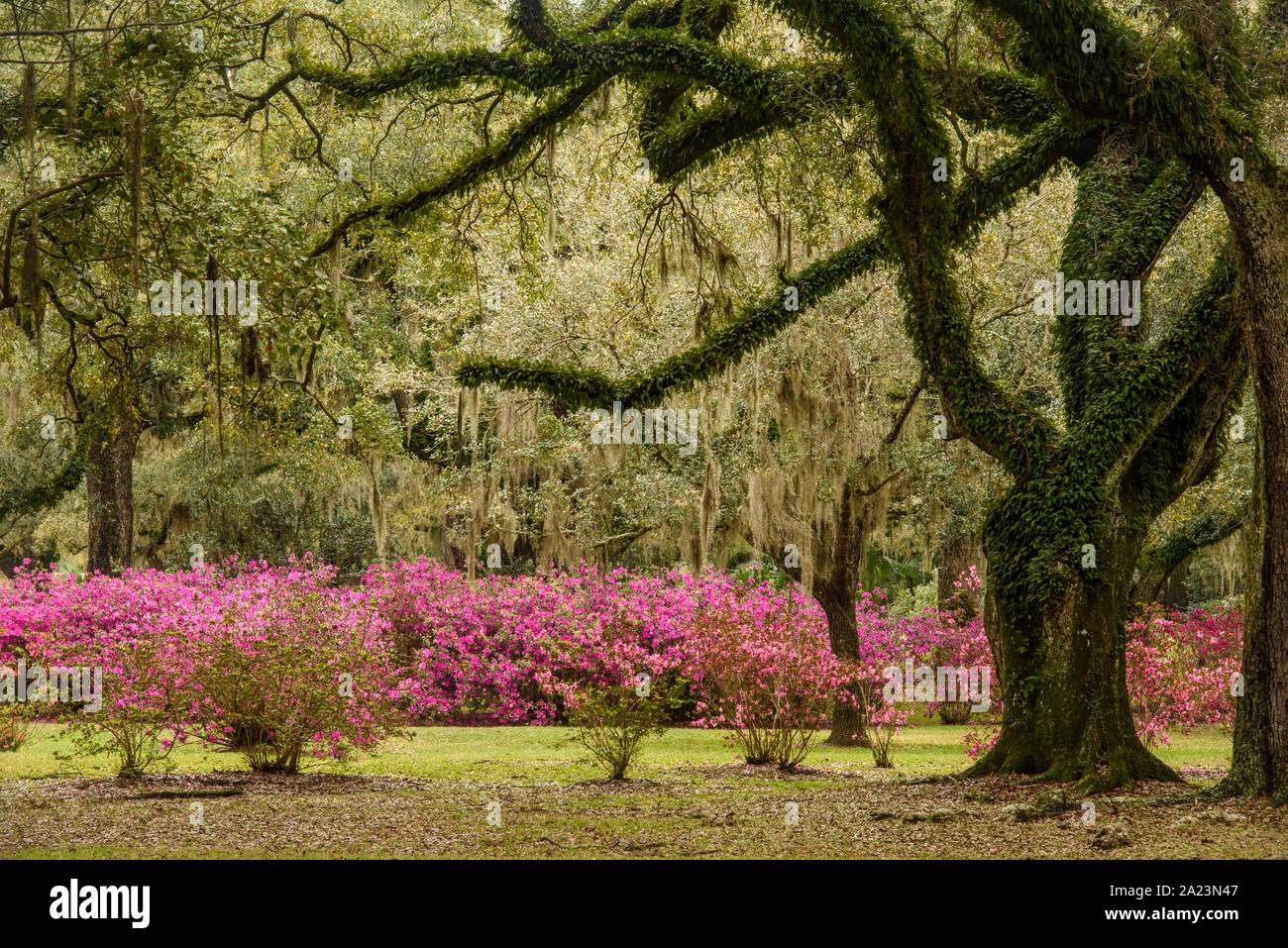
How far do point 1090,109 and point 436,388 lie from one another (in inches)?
470

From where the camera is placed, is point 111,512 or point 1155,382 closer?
point 1155,382

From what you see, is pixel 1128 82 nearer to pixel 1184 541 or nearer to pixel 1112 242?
pixel 1112 242

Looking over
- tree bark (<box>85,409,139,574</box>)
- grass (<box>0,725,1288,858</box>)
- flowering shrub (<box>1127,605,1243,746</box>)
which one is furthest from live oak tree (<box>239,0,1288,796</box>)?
tree bark (<box>85,409,139,574</box>)

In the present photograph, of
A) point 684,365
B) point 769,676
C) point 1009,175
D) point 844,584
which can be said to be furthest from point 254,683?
point 1009,175

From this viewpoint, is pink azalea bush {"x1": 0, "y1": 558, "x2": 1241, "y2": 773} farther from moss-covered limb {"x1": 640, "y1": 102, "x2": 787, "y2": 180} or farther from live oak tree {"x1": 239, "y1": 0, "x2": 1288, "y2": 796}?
moss-covered limb {"x1": 640, "y1": 102, "x2": 787, "y2": 180}

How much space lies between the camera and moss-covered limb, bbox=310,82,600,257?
10.0 m

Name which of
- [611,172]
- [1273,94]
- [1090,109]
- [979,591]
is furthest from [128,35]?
[979,591]

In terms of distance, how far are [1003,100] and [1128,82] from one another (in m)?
2.53

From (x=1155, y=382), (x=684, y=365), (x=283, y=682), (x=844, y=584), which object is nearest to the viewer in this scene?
(x=1155, y=382)

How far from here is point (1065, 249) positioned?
1012 centimetres

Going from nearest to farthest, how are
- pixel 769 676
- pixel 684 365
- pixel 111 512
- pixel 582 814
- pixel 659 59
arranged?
pixel 582 814 → pixel 659 59 → pixel 684 365 → pixel 769 676 → pixel 111 512

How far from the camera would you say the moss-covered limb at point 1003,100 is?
33.4 feet

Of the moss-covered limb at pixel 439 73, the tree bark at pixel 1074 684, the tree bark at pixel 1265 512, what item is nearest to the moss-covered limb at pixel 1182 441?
the tree bark at pixel 1074 684

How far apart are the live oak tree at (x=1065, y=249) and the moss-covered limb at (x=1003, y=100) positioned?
28mm
